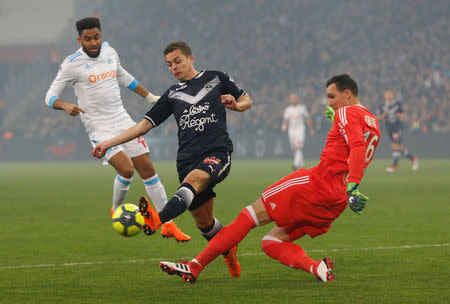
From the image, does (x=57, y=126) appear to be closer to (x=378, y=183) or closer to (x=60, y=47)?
(x=60, y=47)

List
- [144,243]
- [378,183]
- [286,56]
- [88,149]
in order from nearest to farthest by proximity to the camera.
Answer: [144,243]
[378,183]
[88,149]
[286,56]

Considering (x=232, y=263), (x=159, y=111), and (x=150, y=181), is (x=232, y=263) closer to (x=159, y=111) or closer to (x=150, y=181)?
(x=159, y=111)

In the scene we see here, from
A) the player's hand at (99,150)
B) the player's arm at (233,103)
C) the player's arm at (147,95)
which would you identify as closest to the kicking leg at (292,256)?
the player's arm at (233,103)

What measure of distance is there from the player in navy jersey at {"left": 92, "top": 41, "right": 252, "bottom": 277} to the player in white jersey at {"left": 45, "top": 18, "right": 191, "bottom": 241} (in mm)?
2325

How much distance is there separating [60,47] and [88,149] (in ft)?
46.0

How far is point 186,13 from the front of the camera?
42688mm

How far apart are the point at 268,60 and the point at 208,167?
33.8 m

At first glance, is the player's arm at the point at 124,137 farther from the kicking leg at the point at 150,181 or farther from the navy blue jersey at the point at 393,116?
the navy blue jersey at the point at 393,116

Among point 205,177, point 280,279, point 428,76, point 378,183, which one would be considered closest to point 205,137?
point 205,177

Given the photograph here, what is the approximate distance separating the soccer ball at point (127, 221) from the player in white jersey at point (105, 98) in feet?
7.09

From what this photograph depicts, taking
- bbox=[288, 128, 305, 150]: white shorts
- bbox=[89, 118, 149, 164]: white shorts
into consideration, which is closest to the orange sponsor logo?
bbox=[89, 118, 149, 164]: white shorts

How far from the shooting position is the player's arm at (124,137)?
5.73m

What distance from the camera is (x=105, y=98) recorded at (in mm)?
8508

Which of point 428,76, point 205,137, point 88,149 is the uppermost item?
point 205,137
